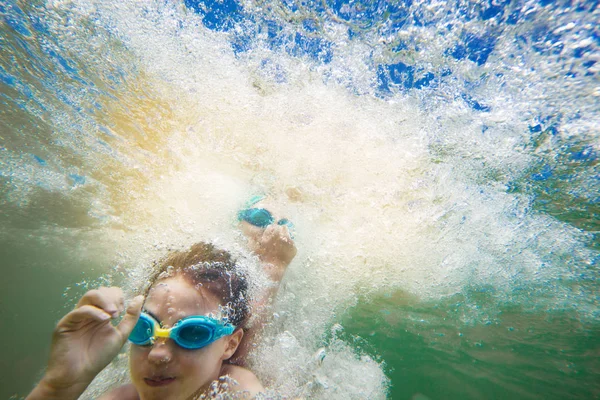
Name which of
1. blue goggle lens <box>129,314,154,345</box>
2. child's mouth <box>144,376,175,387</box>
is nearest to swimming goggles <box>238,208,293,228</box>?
blue goggle lens <box>129,314,154,345</box>

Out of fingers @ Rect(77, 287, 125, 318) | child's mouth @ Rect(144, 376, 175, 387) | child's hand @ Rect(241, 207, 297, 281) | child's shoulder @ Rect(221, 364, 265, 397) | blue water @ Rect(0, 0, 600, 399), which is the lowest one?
child's shoulder @ Rect(221, 364, 265, 397)

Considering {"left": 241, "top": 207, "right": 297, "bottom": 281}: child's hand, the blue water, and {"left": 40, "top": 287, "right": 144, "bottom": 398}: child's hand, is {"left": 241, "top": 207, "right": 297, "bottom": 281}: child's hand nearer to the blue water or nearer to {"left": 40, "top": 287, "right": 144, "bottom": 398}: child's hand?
the blue water

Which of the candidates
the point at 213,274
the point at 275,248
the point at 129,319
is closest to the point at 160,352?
the point at 129,319

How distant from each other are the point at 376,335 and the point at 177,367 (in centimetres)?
2877

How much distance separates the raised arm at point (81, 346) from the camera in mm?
1978

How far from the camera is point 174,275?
11.0 feet

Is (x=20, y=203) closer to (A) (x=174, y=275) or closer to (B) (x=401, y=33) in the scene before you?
(A) (x=174, y=275)

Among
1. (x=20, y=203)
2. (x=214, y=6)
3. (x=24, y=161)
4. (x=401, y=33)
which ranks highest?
(x=401, y=33)

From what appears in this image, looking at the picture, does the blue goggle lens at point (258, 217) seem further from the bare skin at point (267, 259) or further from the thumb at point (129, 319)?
the thumb at point (129, 319)

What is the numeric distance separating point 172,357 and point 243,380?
1382 millimetres

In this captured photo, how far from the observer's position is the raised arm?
198cm

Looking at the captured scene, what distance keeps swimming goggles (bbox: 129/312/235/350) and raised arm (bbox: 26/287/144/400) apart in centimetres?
42

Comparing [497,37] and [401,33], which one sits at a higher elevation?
[497,37]

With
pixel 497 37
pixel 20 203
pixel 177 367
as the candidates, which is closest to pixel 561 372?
pixel 497 37
